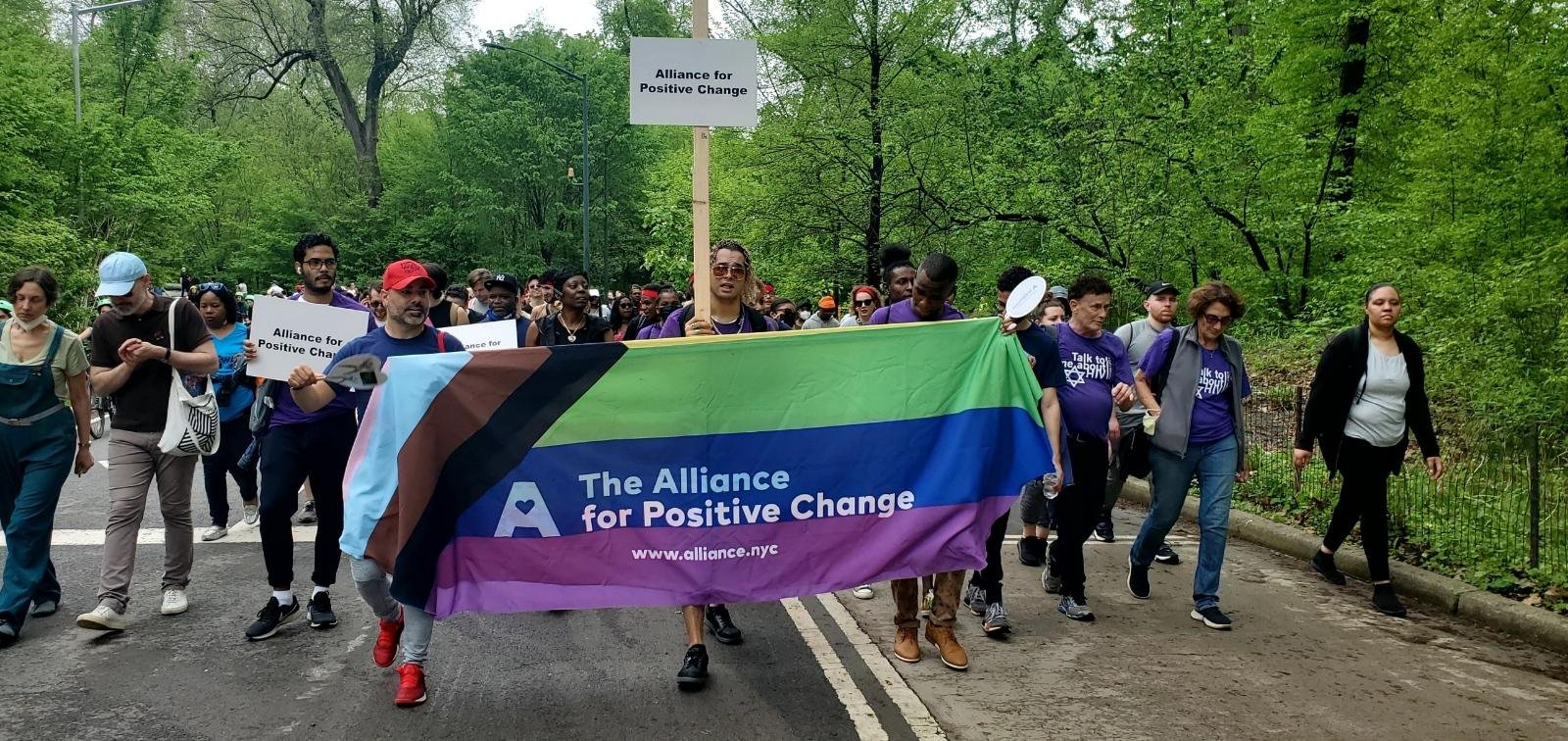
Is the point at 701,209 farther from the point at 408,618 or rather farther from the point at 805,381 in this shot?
the point at 408,618

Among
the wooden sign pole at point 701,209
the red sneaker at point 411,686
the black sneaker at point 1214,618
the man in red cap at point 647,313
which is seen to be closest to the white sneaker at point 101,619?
the red sneaker at point 411,686

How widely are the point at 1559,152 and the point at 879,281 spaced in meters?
9.77

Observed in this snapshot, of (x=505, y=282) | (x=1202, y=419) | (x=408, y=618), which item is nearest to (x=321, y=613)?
(x=408, y=618)

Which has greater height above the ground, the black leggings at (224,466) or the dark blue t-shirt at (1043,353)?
the dark blue t-shirt at (1043,353)

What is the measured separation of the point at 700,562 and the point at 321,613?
2.42 m

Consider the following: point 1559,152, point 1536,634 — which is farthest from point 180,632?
point 1559,152

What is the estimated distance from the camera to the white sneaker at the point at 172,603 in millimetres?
6012

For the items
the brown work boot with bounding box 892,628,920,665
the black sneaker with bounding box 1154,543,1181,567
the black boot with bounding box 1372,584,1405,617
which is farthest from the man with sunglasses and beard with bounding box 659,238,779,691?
the black boot with bounding box 1372,584,1405,617

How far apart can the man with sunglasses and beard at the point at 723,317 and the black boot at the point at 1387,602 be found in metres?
3.80

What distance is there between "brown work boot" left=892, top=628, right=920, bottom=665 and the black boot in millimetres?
2987

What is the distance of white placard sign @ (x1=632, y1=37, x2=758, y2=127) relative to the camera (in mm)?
5277

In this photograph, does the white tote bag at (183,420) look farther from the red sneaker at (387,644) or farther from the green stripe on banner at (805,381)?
the green stripe on banner at (805,381)

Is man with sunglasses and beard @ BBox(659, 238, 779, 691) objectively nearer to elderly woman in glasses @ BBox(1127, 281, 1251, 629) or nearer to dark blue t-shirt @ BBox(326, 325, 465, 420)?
dark blue t-shirt @ BBox(326, 325, 465, 420)

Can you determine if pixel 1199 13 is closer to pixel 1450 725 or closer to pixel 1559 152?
pixel 1559 152
